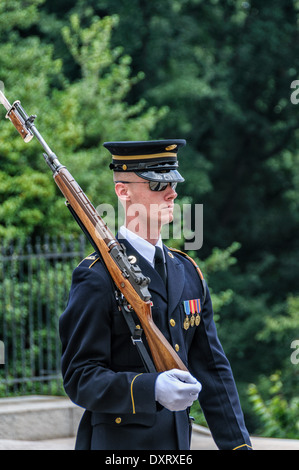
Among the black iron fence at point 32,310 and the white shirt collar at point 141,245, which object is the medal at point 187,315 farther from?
the black iron fence at point 32,310

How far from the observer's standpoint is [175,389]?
242cm

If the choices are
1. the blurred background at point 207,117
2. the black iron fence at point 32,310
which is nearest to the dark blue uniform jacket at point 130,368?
the black iron fence at point 32,310

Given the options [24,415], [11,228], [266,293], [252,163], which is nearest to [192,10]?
[252,163]

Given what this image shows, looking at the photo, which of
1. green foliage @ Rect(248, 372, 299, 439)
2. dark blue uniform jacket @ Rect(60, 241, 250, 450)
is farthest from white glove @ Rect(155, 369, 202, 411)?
green foliage @ Rect(248, 372, 299, 439)

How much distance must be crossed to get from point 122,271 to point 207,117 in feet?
53.1

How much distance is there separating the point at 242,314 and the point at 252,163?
3994 mm

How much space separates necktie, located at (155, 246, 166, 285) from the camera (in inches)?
110

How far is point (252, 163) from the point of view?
1989 cm

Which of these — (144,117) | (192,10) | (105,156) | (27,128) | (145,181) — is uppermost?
(192,10)

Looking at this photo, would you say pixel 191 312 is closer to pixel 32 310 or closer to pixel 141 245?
pixel 141 245

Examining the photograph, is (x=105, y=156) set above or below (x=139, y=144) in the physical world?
above

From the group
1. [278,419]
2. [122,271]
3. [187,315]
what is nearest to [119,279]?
[122,271]

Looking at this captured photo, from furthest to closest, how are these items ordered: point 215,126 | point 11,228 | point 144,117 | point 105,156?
point 215,126
point 144,117
point 105,156
point 11,228
